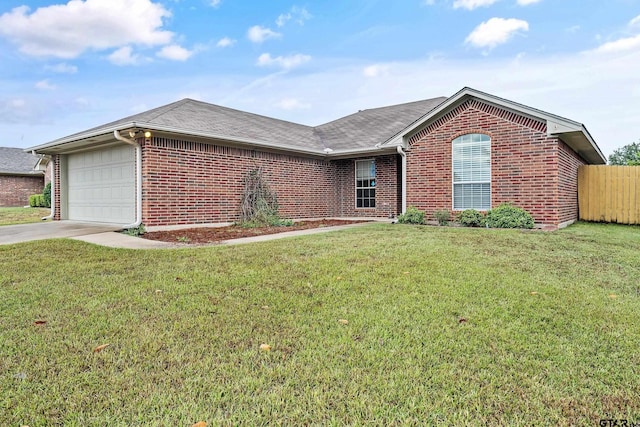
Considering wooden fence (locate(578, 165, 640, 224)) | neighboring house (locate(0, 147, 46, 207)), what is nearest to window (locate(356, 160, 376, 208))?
wooden fence (locate(578, 165, 640, 224))

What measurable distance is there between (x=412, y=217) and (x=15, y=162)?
96.5 ft

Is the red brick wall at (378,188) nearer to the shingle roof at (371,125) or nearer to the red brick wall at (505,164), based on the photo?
the shingle roof at (371,125)

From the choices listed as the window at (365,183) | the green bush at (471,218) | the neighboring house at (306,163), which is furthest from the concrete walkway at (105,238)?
the window at (365,183)

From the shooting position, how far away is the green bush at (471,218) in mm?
11031

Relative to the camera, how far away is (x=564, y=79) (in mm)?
14633

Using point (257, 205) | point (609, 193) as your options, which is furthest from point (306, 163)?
point (609, 193)

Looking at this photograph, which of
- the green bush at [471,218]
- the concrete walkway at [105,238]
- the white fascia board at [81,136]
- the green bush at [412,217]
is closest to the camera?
the concrete walkway at [105,238]

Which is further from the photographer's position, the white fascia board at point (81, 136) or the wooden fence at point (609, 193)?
the wooden fence at point (609, 193)

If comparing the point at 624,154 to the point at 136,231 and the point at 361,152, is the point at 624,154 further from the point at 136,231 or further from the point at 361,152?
the point at 136,231

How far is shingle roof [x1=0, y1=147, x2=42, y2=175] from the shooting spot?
25.9 metres

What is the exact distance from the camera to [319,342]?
292 cm

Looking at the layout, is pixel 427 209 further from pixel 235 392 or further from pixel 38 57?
pixel 38 57

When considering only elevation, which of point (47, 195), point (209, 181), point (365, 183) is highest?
point (365, 183)

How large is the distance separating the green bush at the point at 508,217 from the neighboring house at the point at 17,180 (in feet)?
91.9
